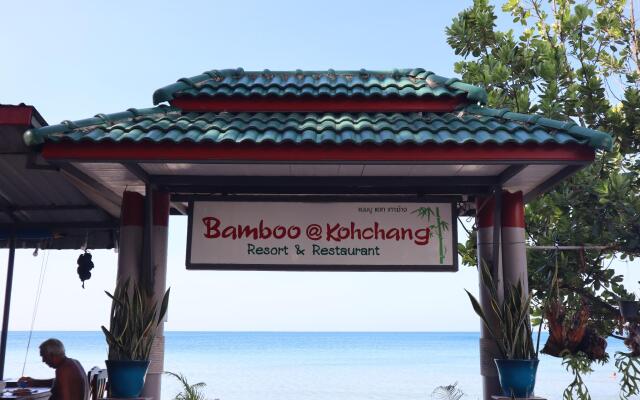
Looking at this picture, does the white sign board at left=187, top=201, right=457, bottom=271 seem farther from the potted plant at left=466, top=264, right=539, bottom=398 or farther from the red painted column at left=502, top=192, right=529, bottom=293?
the potted plant at left=466, top=264, right=539, bottom=398

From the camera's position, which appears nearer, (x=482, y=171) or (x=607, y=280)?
(x=482, y=171)

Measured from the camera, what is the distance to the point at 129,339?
6.41 meters

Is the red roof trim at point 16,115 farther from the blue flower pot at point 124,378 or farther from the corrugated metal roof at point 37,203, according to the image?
the blue flower pot at point 124,378

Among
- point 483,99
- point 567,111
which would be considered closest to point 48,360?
point 483,99

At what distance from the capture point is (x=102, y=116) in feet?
21.9

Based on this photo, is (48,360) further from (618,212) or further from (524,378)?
(618,212)

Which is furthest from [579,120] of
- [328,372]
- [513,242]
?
[328,372]

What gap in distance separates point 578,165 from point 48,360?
5679 mm

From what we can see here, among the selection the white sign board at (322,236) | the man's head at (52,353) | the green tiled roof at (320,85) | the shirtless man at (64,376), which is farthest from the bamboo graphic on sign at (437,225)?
the man's head at (52,353)

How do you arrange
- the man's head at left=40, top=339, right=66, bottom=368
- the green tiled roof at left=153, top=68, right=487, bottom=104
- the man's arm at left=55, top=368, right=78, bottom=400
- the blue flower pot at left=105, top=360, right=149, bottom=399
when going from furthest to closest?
1. the green tiled roof at left=153, top=68, right=487, bottom=104
2. the man's head at left=40, top=339, right=66, bottom=368
3. the man's arm at left=55, top=368, right=78, bottom=400
4. the blue flower pot at left=105, top=360, right=149, bottom=399

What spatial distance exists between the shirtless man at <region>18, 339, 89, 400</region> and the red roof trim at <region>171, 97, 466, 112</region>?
3.02m

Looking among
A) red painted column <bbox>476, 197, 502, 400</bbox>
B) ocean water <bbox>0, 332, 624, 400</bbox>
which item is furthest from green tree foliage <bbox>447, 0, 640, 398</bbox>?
ocean water <bbox>0, 332, 624, 400</bbox>

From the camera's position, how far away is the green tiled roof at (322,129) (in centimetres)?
609

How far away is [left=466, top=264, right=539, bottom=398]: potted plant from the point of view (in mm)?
6285
